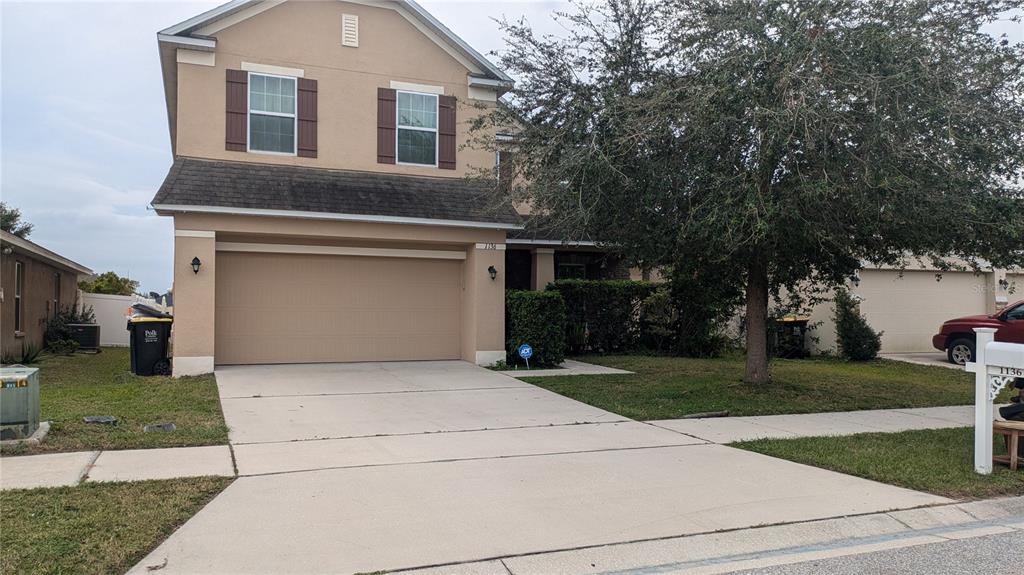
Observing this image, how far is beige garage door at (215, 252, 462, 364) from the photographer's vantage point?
14.0 meters

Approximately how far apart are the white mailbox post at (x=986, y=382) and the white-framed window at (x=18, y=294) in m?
17.6

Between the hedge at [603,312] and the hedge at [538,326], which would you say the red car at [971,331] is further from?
the hedge at [538,326]

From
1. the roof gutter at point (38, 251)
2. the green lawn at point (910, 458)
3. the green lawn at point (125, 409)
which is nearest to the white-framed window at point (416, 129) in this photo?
the green lawn at point (125, 409)

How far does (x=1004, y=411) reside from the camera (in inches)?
312

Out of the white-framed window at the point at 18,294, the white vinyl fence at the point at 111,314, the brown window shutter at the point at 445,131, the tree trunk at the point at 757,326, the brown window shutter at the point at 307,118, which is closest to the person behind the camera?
the tree trunk at the point at 757,326

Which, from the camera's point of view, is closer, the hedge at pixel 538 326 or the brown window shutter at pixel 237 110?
the brown window shutter at pixel 237 110

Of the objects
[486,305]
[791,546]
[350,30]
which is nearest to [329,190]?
[350,30]

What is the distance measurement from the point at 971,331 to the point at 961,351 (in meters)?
0.57

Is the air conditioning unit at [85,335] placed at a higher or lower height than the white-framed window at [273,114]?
lower

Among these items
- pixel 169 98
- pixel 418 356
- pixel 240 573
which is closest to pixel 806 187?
pixel 240 573

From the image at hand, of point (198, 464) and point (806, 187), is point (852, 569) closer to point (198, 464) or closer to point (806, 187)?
point (806, 187)

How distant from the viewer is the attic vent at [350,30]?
15000mm

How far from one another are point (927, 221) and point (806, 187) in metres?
2.04

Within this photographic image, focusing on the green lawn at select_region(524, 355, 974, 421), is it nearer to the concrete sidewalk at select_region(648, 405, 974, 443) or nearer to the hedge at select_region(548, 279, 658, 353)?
the concrete sidewalk at select_region(648, 405, 974, 443)
